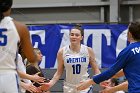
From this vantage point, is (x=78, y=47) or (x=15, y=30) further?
(x=78, y=47)

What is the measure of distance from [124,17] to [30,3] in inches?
105

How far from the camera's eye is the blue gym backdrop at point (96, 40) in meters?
8.70

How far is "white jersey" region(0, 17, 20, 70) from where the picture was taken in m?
3.02

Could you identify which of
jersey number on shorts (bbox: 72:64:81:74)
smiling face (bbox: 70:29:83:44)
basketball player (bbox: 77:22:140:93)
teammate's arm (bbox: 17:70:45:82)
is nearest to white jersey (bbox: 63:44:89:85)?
jersey number on shorts (bbox: 72:64:81:74)

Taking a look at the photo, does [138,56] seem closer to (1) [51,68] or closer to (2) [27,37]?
(2) [27,37]

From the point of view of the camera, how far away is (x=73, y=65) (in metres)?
5.45

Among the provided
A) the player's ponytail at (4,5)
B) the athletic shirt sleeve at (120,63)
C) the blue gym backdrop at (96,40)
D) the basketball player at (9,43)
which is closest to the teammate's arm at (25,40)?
the basketball player at (9,43)

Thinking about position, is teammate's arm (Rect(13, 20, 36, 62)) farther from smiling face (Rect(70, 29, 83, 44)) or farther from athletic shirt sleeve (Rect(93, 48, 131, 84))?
smiling face (Rect(70, 29, 83, 44))

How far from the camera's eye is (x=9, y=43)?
3031 mm

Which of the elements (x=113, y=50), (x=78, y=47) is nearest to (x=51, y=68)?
(x=113, y=50)

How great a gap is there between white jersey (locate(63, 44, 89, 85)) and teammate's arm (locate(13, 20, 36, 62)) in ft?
7.64

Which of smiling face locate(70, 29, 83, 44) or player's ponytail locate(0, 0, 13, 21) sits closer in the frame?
player's ponytail locate(0, 0, 13, 21)

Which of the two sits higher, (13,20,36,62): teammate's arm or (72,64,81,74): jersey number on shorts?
(13,20,36,62): teammate's arm

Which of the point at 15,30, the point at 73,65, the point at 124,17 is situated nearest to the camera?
the point at 15,30
